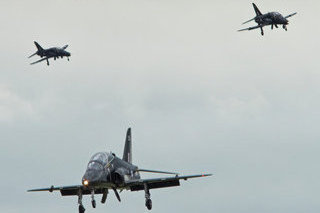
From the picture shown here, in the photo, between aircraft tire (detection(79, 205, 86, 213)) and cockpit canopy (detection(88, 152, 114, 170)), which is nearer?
aircraft tire (detection(79, 205, 86, 213))

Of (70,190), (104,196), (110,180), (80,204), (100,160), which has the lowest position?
(80,204)

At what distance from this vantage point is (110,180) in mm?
57125

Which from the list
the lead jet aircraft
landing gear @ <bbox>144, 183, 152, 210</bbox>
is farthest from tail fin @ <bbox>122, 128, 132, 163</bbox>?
landing gear @ <bbox>144, 183, 152, 210</bbox>

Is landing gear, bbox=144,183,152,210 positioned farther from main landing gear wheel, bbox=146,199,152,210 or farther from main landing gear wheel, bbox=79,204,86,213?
main landing gear wheel, bbox=79,204,86,213

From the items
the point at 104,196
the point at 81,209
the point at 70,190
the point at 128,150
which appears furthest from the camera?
the point at 128,150

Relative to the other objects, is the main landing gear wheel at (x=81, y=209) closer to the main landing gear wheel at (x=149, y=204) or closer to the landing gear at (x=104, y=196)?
the landing gear at (x=104, y=196)

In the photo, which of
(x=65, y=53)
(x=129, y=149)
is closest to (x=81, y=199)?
(x=129, y=149)

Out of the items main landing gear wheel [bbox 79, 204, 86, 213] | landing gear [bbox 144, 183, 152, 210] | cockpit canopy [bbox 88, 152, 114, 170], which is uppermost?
cockpit canopy [bbox 88, 152, 114, 170]

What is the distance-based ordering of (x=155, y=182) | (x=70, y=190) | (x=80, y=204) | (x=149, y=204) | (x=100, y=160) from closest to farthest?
(x=80, y=204)
(x=100, y=160)
(x=149, y=204)
(x=155, y=182)
(x=70, y=190)

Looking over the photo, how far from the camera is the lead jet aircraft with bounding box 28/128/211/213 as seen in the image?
55562mm

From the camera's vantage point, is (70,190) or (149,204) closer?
(149,204)

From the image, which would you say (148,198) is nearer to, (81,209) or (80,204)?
(80,204)

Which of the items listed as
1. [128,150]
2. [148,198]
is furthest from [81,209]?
[128,150]

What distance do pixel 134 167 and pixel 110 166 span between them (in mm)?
5081
